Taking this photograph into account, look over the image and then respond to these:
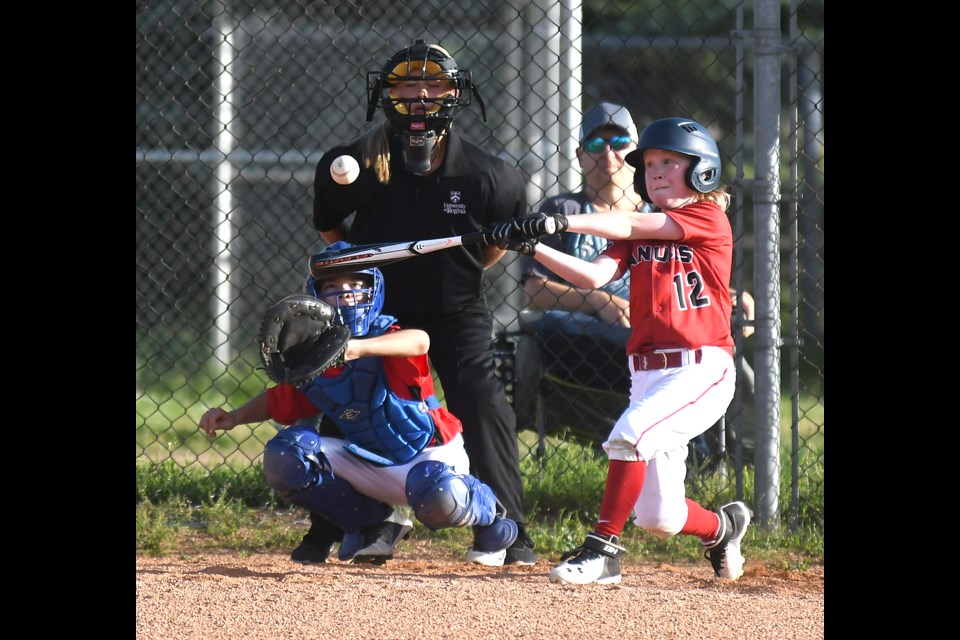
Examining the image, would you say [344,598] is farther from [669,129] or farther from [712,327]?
[669,129]

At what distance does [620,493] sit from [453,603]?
24.2 inches

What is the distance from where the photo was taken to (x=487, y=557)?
4148 mm

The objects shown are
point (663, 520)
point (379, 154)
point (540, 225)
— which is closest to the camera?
point (540, 225)

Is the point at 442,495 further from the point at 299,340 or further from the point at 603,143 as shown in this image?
the point at 603,143

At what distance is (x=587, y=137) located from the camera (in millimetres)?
4871

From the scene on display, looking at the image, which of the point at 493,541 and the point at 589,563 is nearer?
the point at 589,563

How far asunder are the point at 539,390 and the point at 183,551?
5.09 ft

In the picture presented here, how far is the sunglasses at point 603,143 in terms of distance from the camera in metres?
4.85

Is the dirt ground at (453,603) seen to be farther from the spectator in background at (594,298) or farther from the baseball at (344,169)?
the baseball at (344,169)

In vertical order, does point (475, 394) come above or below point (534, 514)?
above

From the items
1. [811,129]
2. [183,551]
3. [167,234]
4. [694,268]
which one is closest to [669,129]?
[694,268]

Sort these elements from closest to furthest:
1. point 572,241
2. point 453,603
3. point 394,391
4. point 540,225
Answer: point 540,225
point 453,603
point 394,391
point 572,241

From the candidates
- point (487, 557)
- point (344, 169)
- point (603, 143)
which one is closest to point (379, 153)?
point (344, 169)

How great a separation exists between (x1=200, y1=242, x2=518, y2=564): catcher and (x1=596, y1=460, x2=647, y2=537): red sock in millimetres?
430
